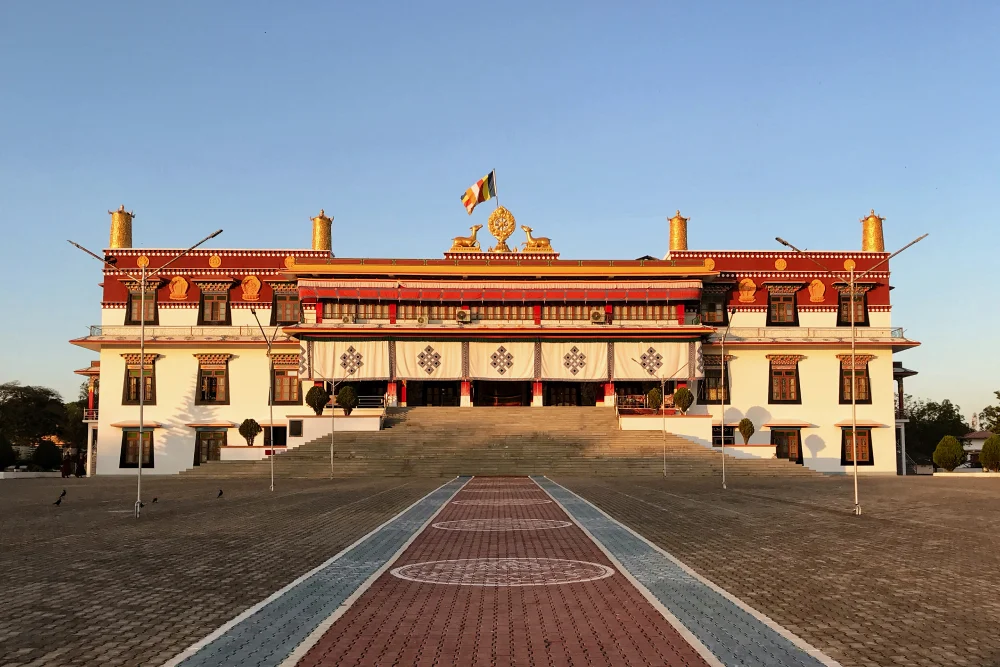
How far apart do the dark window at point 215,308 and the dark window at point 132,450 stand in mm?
8264

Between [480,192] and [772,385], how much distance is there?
77.0 ft

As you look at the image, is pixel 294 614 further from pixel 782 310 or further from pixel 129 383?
pixel 782 310

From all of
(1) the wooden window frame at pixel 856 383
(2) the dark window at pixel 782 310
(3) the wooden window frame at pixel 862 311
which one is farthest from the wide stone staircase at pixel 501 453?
(3) the wooden window frame at pixel 862 311

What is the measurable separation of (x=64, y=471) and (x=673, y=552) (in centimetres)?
5084

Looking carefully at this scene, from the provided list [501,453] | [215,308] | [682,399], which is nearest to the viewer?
[501,453]

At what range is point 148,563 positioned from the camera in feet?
Result: 50.2

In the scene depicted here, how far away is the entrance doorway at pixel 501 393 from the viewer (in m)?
62.1

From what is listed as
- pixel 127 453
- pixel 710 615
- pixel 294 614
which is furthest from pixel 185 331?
pixel 710 615

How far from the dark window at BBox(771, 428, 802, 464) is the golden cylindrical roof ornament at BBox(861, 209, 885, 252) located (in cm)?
1483

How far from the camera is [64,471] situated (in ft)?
188

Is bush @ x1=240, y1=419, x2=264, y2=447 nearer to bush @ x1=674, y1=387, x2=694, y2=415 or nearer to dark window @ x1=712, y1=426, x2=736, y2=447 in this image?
bush @ x1=674, y1=387, x2=694, y2=415

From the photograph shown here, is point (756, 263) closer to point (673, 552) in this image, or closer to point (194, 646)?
point (673, 552)

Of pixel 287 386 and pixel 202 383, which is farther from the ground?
pixel 202 383

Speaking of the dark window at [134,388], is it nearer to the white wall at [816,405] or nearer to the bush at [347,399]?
the bush at [347,399]
